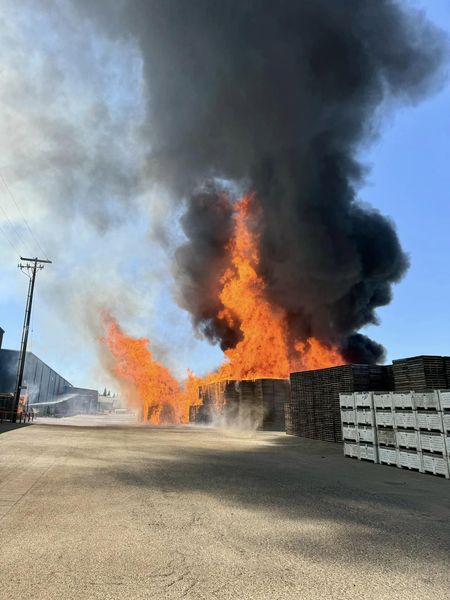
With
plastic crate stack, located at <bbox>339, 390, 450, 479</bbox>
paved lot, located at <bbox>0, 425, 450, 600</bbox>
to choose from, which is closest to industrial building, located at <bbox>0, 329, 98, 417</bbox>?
plastic crate stack, located at <bbox>339, 390, 450, 479</bbox>

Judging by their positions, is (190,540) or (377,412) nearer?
(190,540)

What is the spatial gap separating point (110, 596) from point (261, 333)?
91.0 ft

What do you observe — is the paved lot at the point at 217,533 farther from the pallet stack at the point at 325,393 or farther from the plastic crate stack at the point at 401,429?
the pallet stack at the point at 325,393

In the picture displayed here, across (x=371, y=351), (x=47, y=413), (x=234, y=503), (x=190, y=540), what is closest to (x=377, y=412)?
(x=234, y=503)

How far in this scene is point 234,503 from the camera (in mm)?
5992

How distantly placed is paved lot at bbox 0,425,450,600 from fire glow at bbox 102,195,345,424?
2120 cm

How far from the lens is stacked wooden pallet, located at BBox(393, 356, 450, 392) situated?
33.4 feet

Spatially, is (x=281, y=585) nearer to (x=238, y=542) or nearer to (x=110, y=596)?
(x=238, y=542)

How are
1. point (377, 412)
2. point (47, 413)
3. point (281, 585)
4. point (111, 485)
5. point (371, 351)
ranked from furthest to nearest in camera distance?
1. point (47, 413)
2. point (371, 351)
3. point (377, 412)
4. point (111, 485)
5. point (281, 585)

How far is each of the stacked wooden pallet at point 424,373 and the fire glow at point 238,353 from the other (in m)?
18.4

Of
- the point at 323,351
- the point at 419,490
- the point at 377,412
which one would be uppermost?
the point at 323,351

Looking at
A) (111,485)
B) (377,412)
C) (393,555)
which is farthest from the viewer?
(377,412)

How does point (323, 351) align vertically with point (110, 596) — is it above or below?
above

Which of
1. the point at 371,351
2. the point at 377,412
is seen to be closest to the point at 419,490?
the point at 377,412
